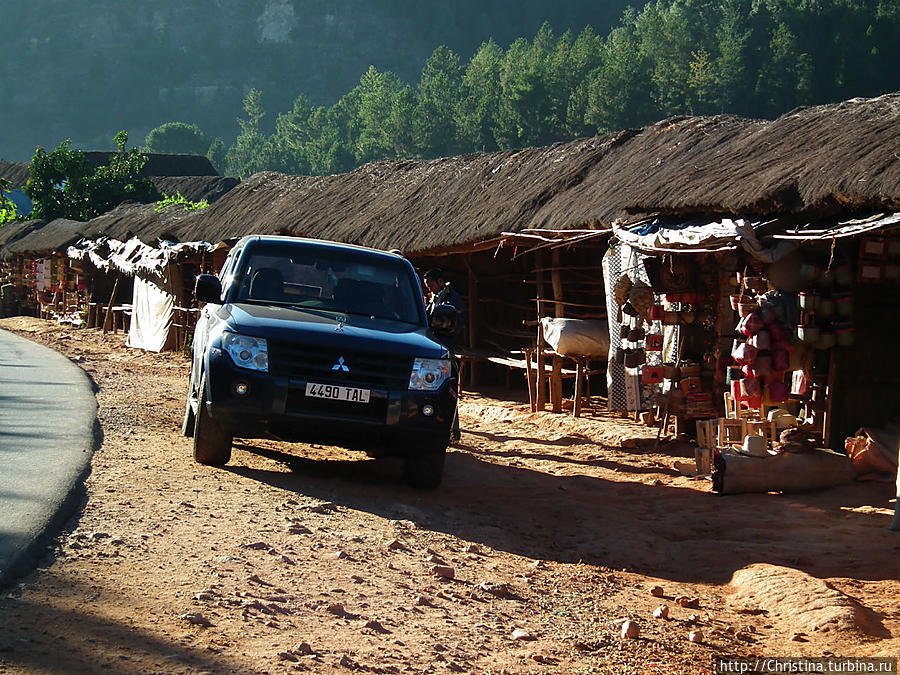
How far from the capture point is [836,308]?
9.68 metres

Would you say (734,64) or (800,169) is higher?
(734,64)

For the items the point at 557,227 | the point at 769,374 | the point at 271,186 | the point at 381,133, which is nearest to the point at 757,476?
the point at 769,374

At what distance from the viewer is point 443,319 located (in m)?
9.14

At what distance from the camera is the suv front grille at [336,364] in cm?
787

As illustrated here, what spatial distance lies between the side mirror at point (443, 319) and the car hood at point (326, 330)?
393 millimetres

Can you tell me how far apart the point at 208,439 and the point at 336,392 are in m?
1.16

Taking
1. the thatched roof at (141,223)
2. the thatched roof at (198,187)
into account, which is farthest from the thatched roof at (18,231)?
the thatched roof at (141,223)

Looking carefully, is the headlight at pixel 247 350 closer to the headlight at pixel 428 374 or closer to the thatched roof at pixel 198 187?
the headlight at pixel 428 374

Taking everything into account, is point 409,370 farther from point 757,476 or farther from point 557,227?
point 557,227

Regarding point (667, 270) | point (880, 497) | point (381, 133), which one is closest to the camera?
point (880, 497)

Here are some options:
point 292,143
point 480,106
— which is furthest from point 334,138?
point 480,106

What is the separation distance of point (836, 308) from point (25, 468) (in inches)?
282

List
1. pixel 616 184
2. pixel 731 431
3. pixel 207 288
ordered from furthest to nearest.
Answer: pixel 616 184
pixel 731 431
pixel 207 288

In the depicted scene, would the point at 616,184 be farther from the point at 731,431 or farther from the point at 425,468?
the point at 425,468
